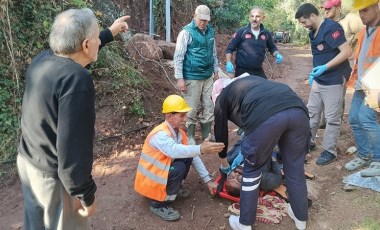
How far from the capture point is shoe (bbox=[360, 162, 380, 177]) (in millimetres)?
3545

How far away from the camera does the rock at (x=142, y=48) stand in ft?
22.1

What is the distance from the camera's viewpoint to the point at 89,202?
78.0 inches

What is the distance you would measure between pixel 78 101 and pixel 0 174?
3.14 meters

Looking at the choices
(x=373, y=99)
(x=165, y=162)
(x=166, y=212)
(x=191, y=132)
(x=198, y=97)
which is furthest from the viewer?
(x=191, y=132)

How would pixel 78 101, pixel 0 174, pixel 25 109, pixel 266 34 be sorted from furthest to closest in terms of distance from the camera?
pixel 266 34 < pixel 0 174 < pixel 25 109 < pixel 78 101

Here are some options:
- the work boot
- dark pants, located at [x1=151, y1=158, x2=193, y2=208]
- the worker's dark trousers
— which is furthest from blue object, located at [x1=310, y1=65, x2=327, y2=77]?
dark pants, located at [x1=151, y1=158, x2=193, y2=208]

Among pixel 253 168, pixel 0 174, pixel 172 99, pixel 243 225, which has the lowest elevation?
pixel 0 174

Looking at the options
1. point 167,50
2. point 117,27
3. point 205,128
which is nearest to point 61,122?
point 117,27

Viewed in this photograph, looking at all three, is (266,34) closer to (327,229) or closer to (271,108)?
(271,108)

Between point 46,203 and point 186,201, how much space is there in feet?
6.07

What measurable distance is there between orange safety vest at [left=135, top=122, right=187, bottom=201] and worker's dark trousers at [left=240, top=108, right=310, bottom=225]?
0.77 m

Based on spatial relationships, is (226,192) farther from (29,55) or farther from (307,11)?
(29,55)

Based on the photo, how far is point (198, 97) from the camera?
4.61m

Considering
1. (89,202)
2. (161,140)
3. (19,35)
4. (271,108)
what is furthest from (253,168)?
(19,35)
